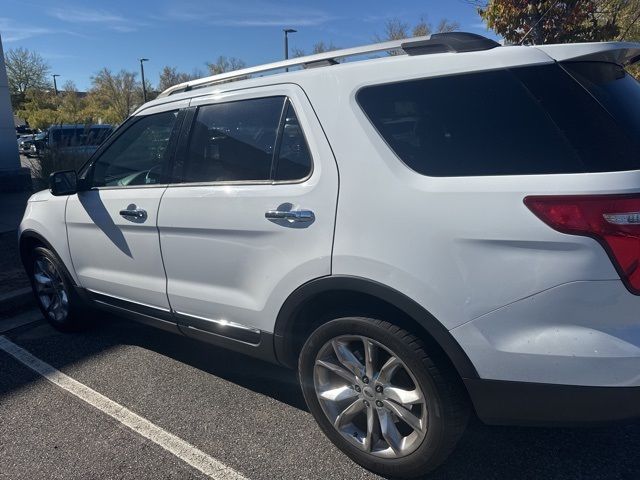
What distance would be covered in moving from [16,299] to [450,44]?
457 centimetres

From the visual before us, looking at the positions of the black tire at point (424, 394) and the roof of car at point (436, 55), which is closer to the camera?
the roof of car at point (436, 55)

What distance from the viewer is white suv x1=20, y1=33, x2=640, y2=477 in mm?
1834

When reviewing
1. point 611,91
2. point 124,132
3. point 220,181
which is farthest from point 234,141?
point 611,91

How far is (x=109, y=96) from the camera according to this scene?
53781 mm

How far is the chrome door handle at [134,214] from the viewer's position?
10.4 feet

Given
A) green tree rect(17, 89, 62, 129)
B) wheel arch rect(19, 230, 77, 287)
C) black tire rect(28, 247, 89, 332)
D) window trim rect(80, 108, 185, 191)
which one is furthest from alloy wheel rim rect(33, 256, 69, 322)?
green tree rect(17, 89, 62, 129)

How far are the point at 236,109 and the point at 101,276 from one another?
1.61 meters

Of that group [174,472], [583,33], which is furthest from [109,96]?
[174,472]

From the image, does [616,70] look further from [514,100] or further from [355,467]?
[355,467]

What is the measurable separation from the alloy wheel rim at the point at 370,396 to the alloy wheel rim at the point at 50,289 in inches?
100

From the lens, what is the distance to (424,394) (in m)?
2.20

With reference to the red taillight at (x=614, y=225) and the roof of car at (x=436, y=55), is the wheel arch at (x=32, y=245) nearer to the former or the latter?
the roof of car at (x=436, y=55)

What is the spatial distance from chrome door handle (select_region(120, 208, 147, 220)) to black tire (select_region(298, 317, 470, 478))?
1.40m

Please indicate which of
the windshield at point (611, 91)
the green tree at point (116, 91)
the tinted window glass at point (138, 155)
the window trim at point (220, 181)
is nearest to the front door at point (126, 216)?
the tinted window glass at point (138, 155)
